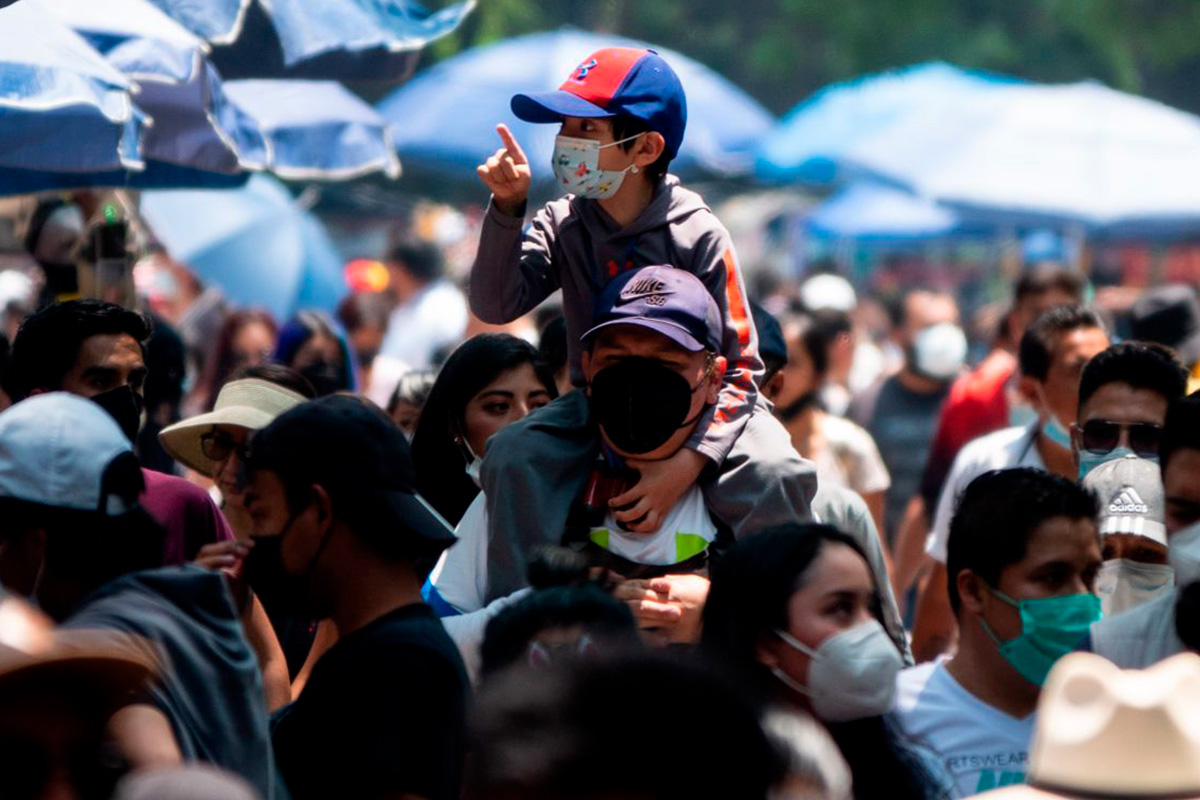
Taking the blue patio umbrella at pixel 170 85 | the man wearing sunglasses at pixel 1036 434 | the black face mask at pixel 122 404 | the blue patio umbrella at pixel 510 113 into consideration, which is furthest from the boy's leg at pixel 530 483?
the blue patio umbrella at pixel 510 113

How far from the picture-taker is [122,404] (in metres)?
4.97

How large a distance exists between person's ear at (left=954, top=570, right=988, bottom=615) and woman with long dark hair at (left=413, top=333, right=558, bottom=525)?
57.3 inches

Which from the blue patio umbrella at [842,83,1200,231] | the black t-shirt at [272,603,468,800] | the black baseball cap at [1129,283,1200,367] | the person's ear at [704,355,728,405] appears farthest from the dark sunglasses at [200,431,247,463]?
the blue patio umbrella at [842,83,1200,231]

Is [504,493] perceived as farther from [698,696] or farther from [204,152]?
[204,152]

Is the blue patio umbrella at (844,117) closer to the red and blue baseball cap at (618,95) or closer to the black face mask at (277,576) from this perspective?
the red and blue baseball cap at (618,95)

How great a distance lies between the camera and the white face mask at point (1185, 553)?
14.3ft

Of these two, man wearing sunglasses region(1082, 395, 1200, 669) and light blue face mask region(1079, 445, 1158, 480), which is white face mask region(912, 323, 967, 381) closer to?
light blue face mask region(1079, 445, 1158, 480)

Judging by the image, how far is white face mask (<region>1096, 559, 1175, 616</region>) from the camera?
475 cm

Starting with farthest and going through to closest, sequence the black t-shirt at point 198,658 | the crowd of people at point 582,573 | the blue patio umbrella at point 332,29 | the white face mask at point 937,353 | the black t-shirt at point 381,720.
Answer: the white face mask at point 937,353
the blue patio umbrella at point 332,29
the black t-shirt at point 381,720
the black t-shirt at point 198,658
the crowd of people at point 582,573

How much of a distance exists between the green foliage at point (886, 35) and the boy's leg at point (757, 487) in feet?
73.0

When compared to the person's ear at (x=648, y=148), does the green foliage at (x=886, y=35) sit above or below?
below

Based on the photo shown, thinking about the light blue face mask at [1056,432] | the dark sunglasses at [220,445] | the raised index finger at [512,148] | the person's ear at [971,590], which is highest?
the raised index finger at [512,148]

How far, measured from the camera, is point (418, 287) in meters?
12.0

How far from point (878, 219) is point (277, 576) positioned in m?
17.6
